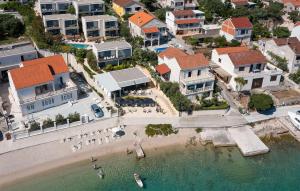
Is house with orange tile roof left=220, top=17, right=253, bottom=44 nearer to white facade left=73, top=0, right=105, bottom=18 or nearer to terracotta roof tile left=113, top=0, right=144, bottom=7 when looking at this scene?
terracotta roof tile left=113, top=0, right=144, bottom=7

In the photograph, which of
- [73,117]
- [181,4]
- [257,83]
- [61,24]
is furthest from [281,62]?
[61,24]

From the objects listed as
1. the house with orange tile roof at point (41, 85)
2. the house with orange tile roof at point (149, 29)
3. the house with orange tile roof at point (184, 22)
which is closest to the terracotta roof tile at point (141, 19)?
the house with orange tile roof at point (149, 29)

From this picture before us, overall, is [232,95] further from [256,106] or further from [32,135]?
[32,135]

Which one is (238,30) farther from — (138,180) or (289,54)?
(138,180)

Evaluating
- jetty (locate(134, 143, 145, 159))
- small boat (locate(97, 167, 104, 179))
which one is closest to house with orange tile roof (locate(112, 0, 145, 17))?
jetty (locate(134, 143, 145, 159))

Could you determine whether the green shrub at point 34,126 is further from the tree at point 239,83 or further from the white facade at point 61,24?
the white facade at point 61,24

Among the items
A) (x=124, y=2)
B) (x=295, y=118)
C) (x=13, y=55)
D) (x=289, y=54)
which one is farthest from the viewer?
(x=124, y=2)
